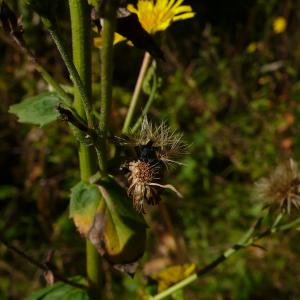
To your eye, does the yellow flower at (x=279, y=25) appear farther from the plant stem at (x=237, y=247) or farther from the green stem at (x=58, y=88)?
the green stem at (x=58, y=88)

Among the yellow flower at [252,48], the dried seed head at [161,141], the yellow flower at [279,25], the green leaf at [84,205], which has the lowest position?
the green leaf at [84,205]

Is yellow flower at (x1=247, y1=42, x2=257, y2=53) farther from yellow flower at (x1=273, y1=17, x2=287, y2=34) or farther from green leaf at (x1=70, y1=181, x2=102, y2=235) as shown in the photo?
green leaf at (x1=70, y1=181, x2=102, y2=235)

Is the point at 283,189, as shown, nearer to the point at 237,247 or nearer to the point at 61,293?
the point at 237,247

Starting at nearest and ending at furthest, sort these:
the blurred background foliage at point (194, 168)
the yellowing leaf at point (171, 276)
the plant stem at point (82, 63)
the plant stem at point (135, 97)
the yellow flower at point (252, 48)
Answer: the plant stem at point (82, 63) → the plant stem at point (135, 97) → the yellowing leaf at point (171, 276) → the blurred background foliage at point (194, 168) → the yellow flower at point (252, 48)

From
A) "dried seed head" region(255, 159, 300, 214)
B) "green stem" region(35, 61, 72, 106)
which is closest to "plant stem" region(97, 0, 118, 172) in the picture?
"green stem" region(35, 61, 72, 106)

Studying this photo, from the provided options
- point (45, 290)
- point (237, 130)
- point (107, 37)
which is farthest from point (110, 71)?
point (237, 130)

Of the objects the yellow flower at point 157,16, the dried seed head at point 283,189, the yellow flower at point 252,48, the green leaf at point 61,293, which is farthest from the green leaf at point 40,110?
the yellow flower at point 252,48

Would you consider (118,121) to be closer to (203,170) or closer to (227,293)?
(203,170)
